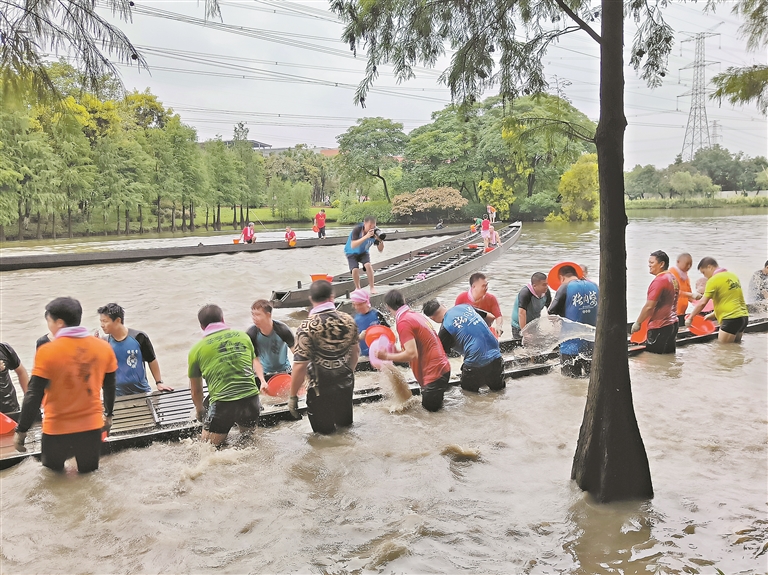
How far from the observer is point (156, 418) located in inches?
198

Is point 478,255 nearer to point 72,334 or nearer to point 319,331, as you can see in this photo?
point 319,331

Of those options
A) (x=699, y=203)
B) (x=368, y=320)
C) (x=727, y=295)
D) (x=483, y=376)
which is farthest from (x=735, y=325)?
(x=699, y=203)

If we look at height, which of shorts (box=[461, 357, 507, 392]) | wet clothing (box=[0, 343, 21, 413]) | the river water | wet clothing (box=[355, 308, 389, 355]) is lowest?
the river water

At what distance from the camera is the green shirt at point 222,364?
4.36 meters

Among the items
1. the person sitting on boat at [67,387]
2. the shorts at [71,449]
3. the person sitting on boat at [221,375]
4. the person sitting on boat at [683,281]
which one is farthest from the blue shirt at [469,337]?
the person sitting on boat at [683,281]

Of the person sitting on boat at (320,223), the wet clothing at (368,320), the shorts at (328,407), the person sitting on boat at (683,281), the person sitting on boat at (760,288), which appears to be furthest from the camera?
the person sitting on boat at (320,223)

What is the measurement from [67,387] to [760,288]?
11.3 m

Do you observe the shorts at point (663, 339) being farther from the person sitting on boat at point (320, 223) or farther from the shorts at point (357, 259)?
the person sitting on boat at point (320, 223)

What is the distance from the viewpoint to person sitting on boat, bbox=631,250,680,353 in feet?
23.1

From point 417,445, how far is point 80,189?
96.2ft

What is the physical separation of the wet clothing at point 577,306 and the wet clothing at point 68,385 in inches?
196

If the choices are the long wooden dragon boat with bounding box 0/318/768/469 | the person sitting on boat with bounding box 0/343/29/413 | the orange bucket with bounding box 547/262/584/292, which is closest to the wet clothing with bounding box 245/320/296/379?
the long wooden dragon boat with bounding box 0/318/768/469

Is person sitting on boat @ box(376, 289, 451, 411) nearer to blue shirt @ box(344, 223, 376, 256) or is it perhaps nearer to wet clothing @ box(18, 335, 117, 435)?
wet clothing @ box(18, 335, 117, 435)

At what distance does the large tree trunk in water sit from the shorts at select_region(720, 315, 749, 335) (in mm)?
5380
